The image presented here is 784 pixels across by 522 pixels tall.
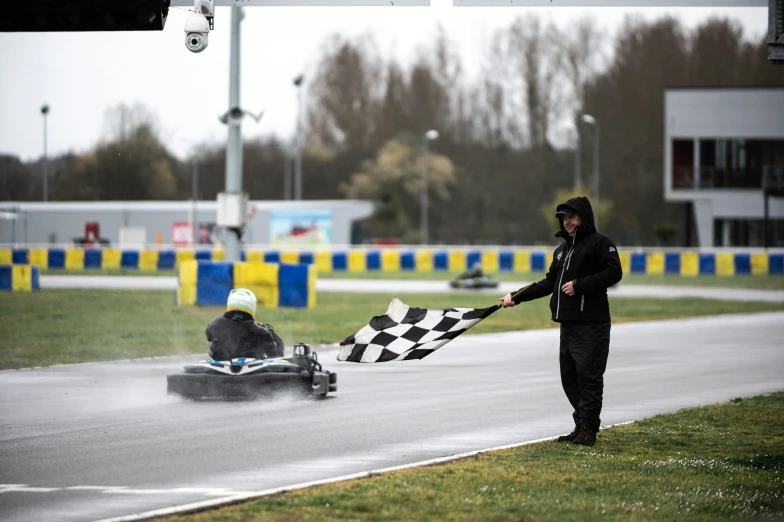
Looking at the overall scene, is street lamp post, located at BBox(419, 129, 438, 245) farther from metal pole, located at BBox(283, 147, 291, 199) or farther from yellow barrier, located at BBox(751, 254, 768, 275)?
yellow barrier, located at BBox(751, 254, 768, 275)

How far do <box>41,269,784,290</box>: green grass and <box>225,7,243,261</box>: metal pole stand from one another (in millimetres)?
14420

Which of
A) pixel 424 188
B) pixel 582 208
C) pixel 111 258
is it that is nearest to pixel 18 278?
pixel 111 258

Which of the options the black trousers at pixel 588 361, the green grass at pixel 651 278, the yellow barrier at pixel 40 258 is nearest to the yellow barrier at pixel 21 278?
the yellow barrier at pixel 40 258

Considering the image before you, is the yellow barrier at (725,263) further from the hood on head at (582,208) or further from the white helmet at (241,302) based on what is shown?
the hood on head at (582,208)

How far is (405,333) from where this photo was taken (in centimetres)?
803

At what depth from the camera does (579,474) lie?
21.0ft

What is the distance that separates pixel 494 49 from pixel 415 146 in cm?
686

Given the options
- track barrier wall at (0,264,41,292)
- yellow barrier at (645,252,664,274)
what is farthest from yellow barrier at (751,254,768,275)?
track barrier wall at (0,264,41,292)

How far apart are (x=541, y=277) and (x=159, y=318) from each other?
1914cm

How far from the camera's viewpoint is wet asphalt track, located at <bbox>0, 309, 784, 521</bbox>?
6.27 m

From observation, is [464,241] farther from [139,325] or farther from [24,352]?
[24,352]

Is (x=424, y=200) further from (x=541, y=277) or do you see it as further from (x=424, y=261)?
(x=541, y=277)

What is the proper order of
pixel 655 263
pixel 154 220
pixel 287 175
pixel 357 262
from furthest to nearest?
pixel 154 220 < pixel 287 175 < pixel 357 262 < pixel 655 263

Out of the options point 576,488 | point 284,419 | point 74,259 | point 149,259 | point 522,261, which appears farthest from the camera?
point 522,261
